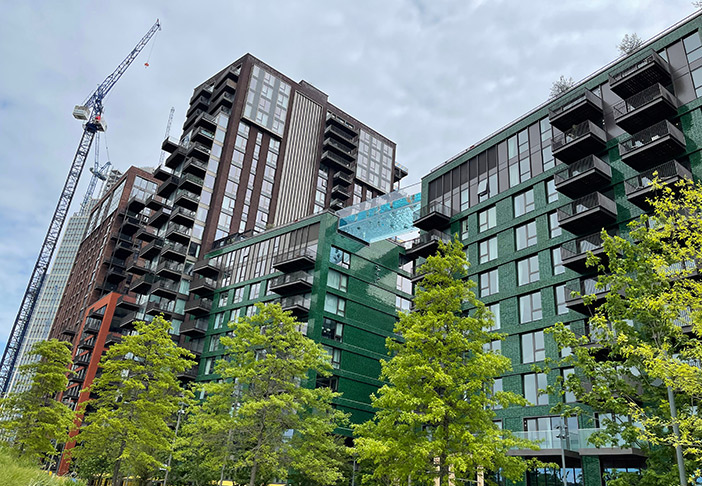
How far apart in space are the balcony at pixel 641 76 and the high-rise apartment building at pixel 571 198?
84 millimetres

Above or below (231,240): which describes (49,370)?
below

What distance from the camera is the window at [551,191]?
129 ft

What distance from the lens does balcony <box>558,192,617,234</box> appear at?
3400 cm

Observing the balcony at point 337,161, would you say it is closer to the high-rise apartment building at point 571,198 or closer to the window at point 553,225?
the high-rise apartment building at point 571,198

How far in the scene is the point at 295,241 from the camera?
60.4 meters

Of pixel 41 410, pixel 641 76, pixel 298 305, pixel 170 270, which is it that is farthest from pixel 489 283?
pixel 170 270

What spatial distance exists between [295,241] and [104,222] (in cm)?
6073

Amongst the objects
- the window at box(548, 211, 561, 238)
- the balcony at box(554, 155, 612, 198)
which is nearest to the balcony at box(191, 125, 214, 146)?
the window at box(548, 211, 561, 238)

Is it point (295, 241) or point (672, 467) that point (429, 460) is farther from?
point (295, 241)

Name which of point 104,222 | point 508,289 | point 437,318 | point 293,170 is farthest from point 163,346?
point 104,222

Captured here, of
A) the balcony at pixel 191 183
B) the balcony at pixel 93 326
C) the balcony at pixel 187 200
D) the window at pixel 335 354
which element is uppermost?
the balcony at pixel 191 183

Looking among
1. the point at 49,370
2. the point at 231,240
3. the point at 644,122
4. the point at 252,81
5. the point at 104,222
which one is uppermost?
the point at 252,81

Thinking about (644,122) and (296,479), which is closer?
(644,122)

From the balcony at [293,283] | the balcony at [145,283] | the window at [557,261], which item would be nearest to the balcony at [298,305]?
the balcony at [293,283]
